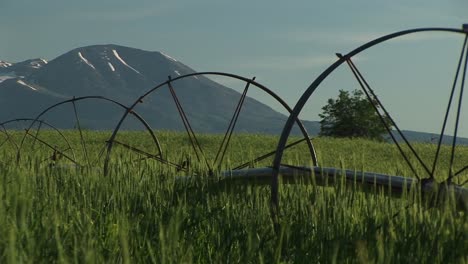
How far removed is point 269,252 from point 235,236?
253 mm

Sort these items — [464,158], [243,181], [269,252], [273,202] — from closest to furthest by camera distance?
[269,252]
[273,202]
[243,181]
[464,158]

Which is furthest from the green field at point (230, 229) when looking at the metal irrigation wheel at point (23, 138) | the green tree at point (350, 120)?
the green tree at point (350, 120)

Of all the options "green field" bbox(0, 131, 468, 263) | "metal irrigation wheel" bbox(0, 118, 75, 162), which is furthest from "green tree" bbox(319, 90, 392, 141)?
"green field" bbox(0, 131, 468, 263)

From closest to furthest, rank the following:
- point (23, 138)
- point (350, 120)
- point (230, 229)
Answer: point (230, 229) < point (23, 138) < point (350, 120)

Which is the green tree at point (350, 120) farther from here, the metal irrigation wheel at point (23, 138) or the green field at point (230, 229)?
the green field at point (230, 229)

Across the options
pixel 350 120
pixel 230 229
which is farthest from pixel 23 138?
pixel 350 120

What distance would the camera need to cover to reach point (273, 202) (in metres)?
3.78

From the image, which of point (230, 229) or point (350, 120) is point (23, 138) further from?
point (350, 120)

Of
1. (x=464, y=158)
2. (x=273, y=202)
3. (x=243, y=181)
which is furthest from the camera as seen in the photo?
(x=464, y=158)

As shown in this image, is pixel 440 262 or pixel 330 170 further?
pixel 330 170

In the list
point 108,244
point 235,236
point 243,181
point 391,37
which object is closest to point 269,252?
point 235,236

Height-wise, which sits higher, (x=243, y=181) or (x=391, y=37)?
(x=391, y=37)

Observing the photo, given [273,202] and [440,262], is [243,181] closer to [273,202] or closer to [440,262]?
[273,202]

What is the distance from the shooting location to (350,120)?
6712 cm
